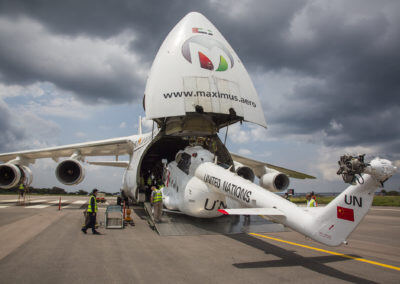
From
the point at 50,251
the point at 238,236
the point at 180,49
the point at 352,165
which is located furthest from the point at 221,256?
the point at 180,49

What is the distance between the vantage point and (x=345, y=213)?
15.0 ft

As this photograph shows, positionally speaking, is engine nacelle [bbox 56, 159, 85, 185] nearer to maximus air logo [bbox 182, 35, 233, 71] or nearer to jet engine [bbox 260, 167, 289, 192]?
maximus air logo [bbox 182, 35, 233, 71]

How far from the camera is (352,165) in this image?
3898 mm

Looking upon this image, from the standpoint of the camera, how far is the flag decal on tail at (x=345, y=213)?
4512 mm

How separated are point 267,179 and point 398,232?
6.11 metres

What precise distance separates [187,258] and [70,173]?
39.0 feet

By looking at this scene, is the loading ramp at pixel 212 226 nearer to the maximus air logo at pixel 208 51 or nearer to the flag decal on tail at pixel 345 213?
the flag decal on tail at pixel 345 213

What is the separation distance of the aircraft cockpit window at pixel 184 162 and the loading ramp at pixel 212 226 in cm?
182

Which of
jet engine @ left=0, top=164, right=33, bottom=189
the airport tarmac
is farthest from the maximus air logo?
jet engine @ left=0, top=164, right=33, bottom=189

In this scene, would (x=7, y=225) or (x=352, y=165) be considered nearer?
(x=352, y=165)

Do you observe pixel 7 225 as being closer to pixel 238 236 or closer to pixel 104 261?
pixel 104 261

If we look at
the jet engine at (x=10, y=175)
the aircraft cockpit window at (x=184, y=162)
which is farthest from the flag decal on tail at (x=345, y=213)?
the jet engine at (x=10, y=175)

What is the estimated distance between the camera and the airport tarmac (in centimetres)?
446

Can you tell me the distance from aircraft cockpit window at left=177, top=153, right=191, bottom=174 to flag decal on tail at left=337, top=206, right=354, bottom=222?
5.43 m
